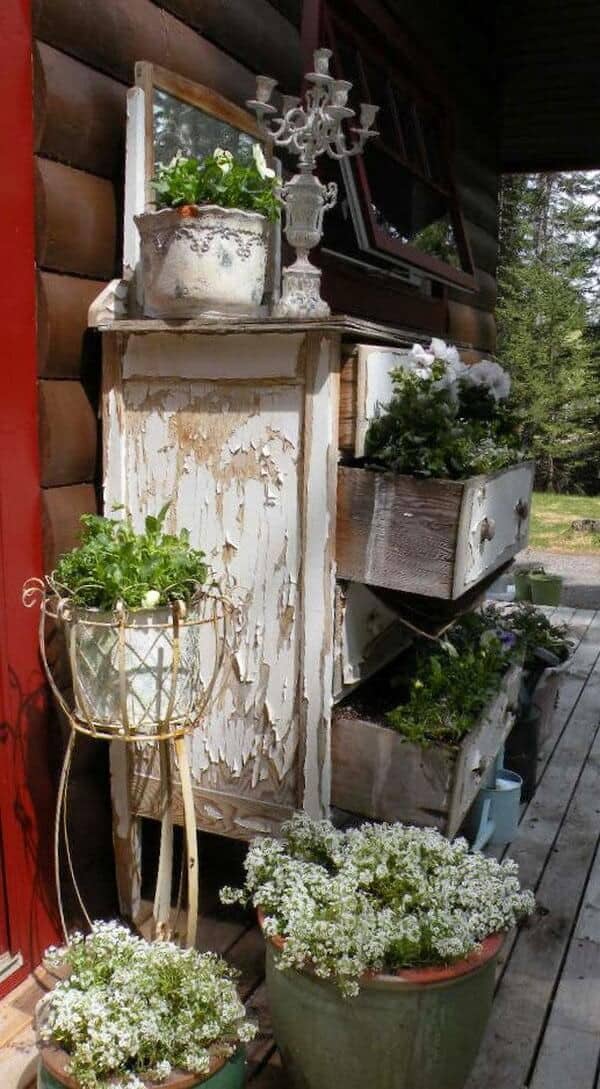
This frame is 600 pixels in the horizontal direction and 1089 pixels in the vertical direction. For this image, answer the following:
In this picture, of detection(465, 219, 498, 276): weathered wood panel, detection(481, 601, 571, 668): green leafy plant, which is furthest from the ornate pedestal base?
detection(465, 219, 498, 276): weathered wood panel

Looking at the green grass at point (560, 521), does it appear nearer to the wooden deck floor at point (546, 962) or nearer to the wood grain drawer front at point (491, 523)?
the wooden deck floor at point (546, 962)

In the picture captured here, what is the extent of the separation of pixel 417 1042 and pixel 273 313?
140 cm

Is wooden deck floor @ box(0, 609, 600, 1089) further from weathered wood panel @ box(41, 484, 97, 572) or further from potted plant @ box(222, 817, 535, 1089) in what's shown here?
weathered wood panel @ box(41, 484, 97, 572)

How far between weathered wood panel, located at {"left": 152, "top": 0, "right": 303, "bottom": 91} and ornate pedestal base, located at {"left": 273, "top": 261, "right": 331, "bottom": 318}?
828 mm

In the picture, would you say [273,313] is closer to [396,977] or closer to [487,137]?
[396,977]

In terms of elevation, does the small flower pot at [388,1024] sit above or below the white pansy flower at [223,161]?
below

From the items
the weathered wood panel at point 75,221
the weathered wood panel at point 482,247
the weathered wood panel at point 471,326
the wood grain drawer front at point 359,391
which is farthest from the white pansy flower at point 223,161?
the weathered wood panel at point 482,247

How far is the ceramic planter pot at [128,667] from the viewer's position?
167 cm

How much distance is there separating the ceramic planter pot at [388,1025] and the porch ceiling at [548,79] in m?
4.82

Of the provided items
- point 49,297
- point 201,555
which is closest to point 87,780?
point 201,555

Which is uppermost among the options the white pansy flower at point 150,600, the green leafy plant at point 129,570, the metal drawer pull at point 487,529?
the metal drawer pull at point 487,529

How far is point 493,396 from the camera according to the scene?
2275mm

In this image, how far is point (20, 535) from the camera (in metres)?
2.02

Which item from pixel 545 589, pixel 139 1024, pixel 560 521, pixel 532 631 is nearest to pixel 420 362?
pixel 139 1024
